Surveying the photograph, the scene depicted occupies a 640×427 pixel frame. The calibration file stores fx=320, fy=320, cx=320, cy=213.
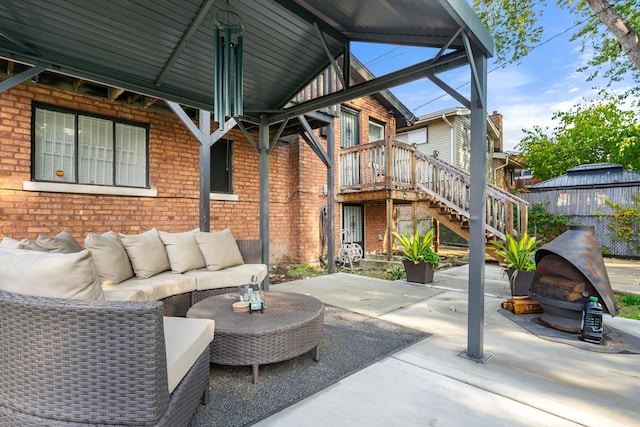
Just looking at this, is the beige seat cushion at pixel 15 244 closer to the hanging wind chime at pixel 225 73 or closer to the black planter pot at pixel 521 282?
the hanging wind chime at pixel 225 73

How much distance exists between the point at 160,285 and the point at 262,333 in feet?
5.35

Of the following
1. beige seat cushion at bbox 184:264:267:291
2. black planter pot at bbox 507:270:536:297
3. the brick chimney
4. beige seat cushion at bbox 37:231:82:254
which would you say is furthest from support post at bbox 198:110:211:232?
the brick chimney

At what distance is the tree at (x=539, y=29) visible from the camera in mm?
7805

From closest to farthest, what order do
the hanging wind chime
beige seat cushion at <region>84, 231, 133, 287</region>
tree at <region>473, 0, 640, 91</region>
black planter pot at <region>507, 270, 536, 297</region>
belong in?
the hanging wind chime
beige seat cushion at <region>84, 231, 133, 287</region>
black planter pot at <region>507, 270, 536, 297</region>
tree at <region>473, 0, 640, 91</region>

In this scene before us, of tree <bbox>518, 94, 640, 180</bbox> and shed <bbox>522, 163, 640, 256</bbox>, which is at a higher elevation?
tree <bbox>518, 94, 640, 180</bbox>

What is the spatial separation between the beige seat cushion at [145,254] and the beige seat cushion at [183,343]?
1708 mm

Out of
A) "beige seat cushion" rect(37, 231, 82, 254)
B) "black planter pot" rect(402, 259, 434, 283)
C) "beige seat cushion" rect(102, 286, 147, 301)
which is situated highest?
"beige seat cushion" rect(37, 231, 82, 254)

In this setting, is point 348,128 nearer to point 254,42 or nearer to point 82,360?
point 254,42

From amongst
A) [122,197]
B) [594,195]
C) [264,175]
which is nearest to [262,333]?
[264,175]

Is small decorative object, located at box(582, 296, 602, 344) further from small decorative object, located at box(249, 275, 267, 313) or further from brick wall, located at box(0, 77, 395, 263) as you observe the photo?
brick wall, located at box(0, 77, 395, 263)

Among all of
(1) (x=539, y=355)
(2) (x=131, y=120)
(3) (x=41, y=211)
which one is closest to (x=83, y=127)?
(2) (x=131, y=120)

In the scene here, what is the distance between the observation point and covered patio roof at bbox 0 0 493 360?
2822mm

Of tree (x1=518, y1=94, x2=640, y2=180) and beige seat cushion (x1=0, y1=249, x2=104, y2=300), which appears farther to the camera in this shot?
tree (x1=518, y1=94, x2=640, y2=180)

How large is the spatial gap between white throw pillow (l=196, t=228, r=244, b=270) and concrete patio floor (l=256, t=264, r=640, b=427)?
7.52ft
